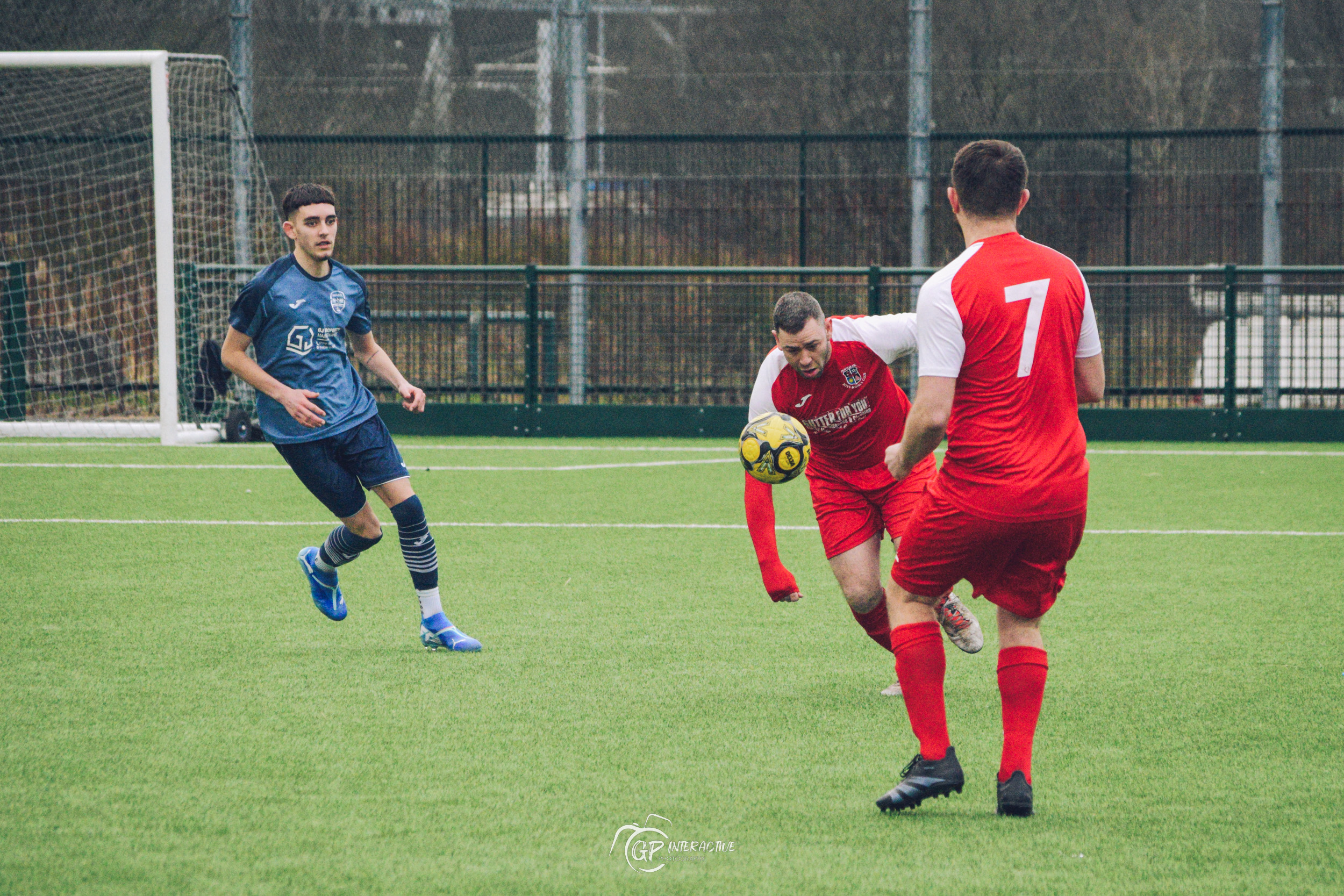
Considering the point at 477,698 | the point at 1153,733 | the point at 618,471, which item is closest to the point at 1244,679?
the point at 1153,733

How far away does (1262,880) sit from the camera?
10.3ft

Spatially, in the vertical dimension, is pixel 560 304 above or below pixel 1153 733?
above

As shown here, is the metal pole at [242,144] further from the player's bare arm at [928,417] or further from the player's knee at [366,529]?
the player's bare arm at [928,417]

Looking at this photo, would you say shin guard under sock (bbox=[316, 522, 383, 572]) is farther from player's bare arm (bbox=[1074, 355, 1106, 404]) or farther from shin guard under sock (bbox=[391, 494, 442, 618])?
player's bare arm (bbox=[1074, 355, 1106, 404])

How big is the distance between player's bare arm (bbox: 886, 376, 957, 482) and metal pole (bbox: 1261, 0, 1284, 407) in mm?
10067

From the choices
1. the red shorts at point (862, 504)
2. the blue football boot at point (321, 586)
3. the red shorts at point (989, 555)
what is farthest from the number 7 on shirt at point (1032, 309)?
the blue football boot at point (321, 586)

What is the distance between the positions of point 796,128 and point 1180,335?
4.14 meters

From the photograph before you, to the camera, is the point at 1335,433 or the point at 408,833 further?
the point at 1335,433

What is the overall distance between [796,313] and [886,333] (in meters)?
0.31

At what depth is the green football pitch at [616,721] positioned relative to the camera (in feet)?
10.8

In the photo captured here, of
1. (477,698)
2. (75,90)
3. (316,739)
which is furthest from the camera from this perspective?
(75,90)

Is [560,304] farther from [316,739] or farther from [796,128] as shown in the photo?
[316,739]

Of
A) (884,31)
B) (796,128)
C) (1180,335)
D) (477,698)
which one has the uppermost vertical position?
(884,31)

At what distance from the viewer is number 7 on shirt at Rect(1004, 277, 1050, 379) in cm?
347
